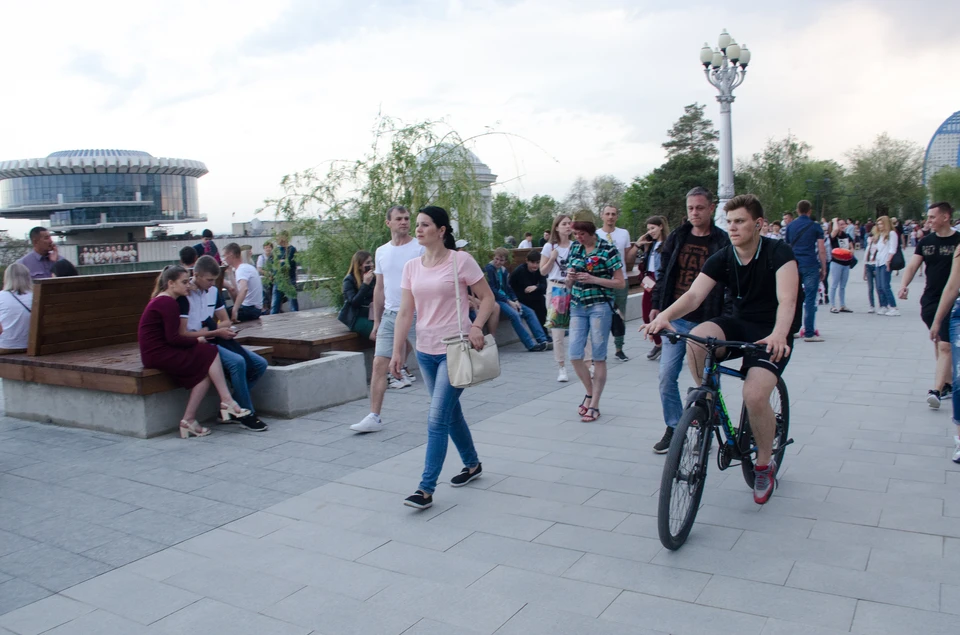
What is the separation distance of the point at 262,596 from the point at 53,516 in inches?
78.3

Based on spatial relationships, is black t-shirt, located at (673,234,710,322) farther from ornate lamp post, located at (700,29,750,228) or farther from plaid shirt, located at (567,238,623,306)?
ornate lamp post, located at (700,29,750,228)

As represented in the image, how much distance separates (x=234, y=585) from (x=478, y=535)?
1.28 m

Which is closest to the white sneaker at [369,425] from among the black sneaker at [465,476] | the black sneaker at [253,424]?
the black sneaker at [253,424]

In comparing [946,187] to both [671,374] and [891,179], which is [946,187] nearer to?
[891,179]

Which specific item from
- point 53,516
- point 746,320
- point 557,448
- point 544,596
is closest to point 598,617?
point 544,596

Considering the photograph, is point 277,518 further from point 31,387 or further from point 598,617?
point 31,387

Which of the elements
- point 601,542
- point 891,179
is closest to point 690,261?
point 601,542

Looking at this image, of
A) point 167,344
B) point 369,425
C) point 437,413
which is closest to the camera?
point 437,413

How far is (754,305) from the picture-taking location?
4418mm

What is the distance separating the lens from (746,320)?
4.44 m

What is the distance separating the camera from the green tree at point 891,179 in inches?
2741

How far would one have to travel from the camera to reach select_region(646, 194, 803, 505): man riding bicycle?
4.18m

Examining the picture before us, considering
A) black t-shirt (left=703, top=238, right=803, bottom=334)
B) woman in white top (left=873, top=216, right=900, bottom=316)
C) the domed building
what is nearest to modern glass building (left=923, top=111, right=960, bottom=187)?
woman in white top (left=873, top=216, right=900, bottom=316)

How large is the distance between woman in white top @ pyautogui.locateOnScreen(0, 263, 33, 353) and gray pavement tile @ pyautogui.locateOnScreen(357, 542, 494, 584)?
208 inches
